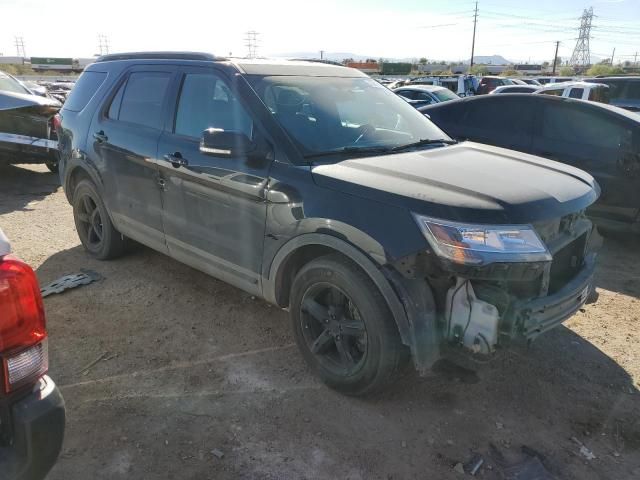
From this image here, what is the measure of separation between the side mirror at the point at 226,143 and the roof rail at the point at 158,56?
783 millimetres

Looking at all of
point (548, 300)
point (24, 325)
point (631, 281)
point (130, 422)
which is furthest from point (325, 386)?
point (631, 281)

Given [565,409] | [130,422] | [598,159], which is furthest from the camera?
[598,159]

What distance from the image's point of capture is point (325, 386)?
10.6ft

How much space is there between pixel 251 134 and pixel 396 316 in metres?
1.46

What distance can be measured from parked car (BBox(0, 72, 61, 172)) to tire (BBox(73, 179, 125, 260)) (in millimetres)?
3455

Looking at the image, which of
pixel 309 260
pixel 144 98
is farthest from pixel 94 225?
pixel 309 260

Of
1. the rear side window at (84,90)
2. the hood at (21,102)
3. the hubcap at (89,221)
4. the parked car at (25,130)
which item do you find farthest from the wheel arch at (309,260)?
the hood at (21,102)

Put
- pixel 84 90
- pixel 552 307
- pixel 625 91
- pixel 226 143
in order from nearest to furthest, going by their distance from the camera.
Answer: pixel 552 307
pixel 226 143
pixel 84 90
pixel 625 91

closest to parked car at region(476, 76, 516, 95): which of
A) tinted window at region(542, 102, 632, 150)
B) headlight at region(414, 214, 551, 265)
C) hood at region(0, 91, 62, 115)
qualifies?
tinted window at region(542, 102, 632, 150)

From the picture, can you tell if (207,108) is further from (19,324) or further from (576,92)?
(576,92)

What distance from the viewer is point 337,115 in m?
3.53

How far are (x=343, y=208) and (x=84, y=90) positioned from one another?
10.9ft

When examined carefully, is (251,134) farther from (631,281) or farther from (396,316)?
(631,281)

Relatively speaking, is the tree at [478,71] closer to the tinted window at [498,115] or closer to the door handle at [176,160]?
the tinted window at [498,115]
